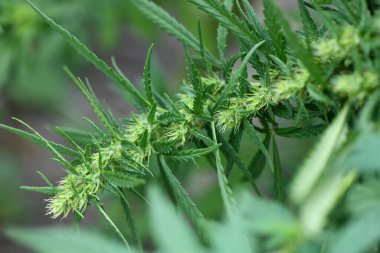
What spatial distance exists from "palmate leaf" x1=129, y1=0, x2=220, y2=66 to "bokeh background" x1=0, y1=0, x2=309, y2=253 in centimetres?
43

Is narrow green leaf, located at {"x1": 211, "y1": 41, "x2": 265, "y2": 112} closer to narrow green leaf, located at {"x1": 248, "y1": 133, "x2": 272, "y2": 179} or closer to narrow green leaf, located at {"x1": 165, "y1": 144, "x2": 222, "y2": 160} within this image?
narrow green leaf, located at {"x1": 165, "y1": 144, "x2": 222, "y2": 160}

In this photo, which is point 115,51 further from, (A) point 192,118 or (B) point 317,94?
(B) point 317,94

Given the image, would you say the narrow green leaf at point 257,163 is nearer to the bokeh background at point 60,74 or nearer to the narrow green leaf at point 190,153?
the narrow green leaf at point 190,153

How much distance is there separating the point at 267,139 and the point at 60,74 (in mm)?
1487

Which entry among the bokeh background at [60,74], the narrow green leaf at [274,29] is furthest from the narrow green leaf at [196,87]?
the bokeh background at [60,74]

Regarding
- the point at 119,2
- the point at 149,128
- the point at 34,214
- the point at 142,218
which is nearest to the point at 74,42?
the point at 149,128

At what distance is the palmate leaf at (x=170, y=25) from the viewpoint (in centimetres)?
86

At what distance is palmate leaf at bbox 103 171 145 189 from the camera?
0.65 m

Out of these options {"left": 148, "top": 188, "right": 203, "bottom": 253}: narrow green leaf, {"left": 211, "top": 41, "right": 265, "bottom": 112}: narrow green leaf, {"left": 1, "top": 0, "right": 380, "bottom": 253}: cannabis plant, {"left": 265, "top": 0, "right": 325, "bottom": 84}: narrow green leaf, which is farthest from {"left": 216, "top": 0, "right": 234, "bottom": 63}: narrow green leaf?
{"left": 148, "top": 188, "right": 203, "bottom": 253}: narrow green leaf

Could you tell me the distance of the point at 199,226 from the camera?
0.70 meters

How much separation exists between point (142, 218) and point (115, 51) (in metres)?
1.19

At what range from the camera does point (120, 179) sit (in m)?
0.68

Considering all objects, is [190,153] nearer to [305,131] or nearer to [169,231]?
[305,131]

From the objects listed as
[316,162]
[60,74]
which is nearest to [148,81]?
[316,162]
